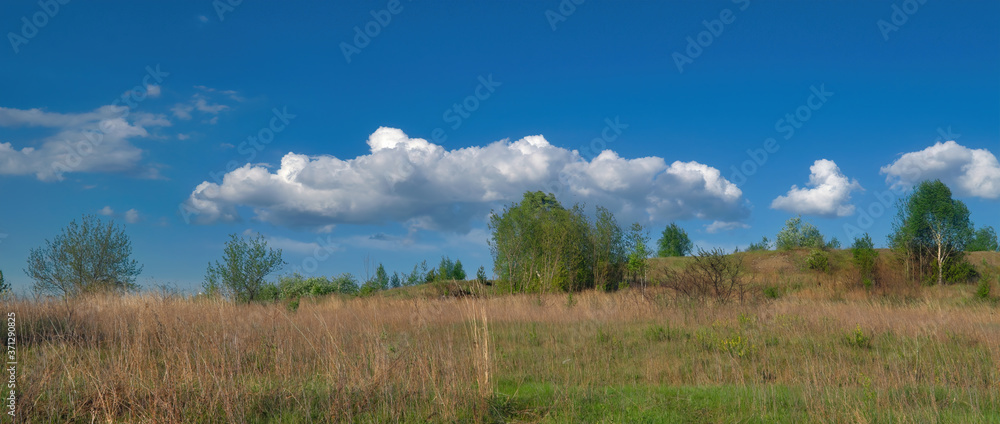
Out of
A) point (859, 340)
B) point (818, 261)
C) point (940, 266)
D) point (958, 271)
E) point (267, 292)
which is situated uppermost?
point (267, 292)

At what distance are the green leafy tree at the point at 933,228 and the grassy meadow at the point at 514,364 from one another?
81.5ft

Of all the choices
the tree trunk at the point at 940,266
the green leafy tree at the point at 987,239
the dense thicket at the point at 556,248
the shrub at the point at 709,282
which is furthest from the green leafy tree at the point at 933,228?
the green leafy tree at the point at 987,239

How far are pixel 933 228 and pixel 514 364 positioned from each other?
43.9m

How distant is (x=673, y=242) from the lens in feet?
282

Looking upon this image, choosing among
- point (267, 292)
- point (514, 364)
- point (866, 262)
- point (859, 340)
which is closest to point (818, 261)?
point (866, 262)

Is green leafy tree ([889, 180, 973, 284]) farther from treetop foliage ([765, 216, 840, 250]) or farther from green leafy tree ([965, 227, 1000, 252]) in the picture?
green leafy tree ([965, 227, 1000, 252])

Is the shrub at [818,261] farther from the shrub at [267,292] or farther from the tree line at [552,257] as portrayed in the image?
the shrub at [267,292]

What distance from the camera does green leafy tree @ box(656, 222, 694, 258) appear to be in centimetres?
8600

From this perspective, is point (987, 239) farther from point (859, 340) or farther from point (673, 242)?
point (859, 340)

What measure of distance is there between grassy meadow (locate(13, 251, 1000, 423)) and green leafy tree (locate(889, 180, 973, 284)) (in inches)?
978

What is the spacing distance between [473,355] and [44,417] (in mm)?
5279

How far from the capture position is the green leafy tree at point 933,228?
128 feet

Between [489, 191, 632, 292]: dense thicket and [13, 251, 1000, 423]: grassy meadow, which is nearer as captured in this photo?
[13, 251, 1000, 423]: grassy meadow

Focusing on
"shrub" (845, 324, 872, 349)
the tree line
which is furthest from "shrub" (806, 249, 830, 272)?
"shrub" (845, 324, 872, 349)
